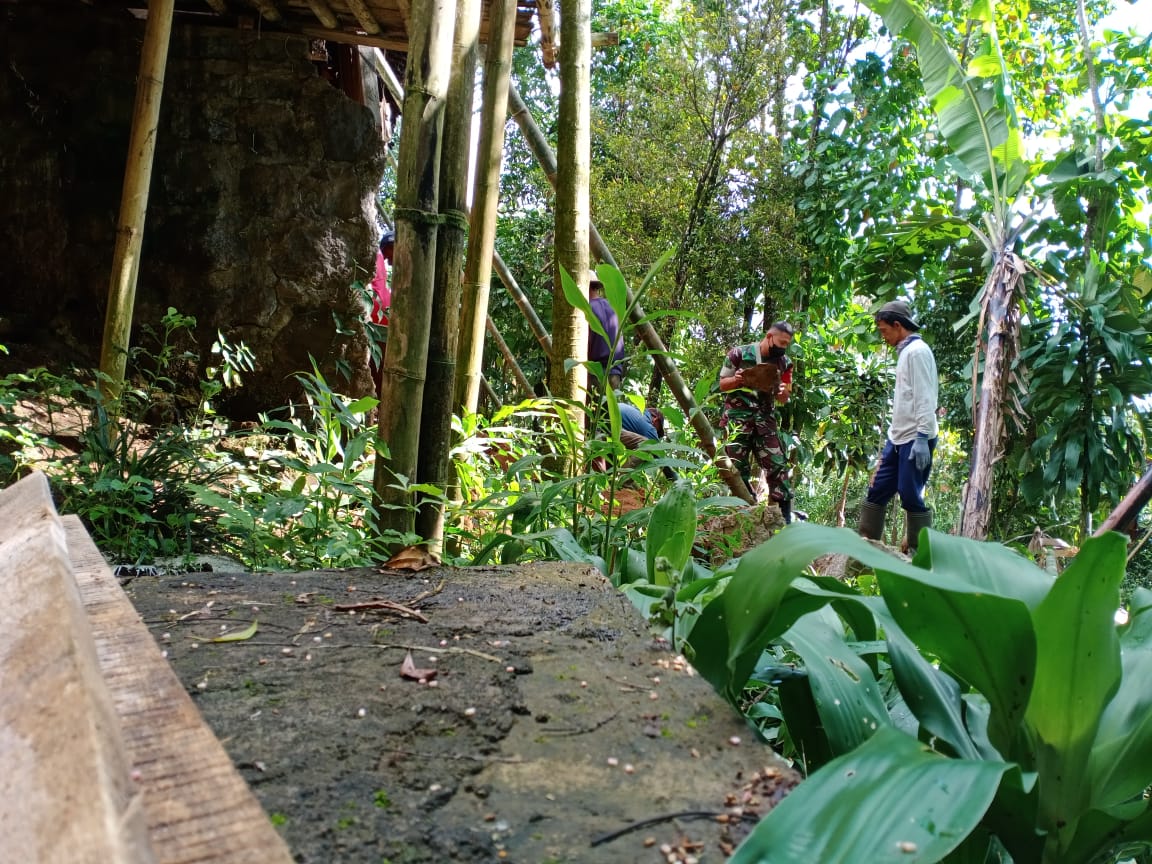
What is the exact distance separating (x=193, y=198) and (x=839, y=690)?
5.66 meters

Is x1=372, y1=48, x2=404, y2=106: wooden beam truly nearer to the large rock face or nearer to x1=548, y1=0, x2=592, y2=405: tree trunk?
the large rock face

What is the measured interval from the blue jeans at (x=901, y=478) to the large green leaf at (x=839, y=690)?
462 cm

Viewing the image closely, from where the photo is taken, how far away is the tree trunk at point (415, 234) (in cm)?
233

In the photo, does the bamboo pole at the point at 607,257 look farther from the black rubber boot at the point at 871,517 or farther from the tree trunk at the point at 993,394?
the tree trunk at the point at 993,394

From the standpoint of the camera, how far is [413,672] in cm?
117

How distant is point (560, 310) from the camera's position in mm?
3410

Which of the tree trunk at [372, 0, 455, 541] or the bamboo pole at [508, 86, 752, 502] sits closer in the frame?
the tree trunk at [372, 0, 455, 541]

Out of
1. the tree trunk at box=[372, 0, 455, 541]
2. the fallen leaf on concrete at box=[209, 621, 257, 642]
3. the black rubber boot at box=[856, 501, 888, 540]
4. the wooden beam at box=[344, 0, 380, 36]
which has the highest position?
the wooden beam at box=[344, 0, 380, 36]

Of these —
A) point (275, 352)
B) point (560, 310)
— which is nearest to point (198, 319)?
point (275, 352)

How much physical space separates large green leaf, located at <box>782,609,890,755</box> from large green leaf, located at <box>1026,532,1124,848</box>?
8.4 inches

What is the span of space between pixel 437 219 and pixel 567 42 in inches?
58.0

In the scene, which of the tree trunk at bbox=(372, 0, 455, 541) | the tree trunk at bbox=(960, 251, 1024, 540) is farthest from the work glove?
the tree trunk at bbox=(372, 0, 455, 541)

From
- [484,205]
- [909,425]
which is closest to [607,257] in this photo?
[484,205]

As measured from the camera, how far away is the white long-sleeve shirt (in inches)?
220
